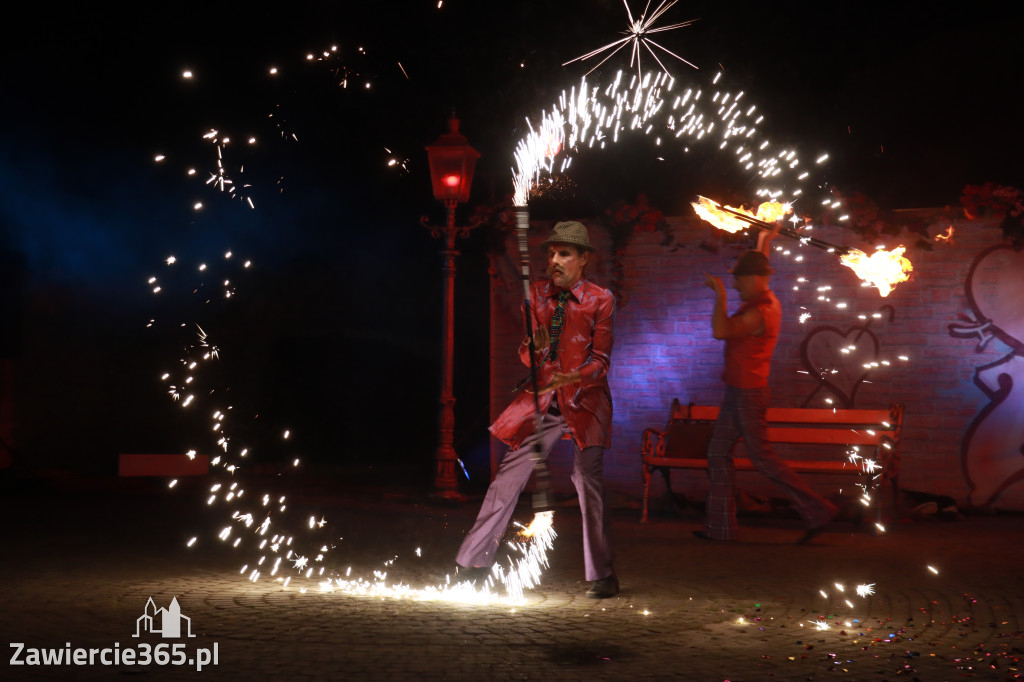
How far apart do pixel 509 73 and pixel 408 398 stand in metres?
5.79

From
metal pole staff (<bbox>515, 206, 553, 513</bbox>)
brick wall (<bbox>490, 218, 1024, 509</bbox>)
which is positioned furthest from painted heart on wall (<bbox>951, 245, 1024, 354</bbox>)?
metal pole staff (<bbox>515, 206, 553, 513</bbox>)

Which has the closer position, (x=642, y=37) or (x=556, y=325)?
(x=556, y=325)

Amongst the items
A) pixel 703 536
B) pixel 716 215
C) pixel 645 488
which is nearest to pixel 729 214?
pixel 716 215

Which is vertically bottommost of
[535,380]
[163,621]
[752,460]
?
[163,621]

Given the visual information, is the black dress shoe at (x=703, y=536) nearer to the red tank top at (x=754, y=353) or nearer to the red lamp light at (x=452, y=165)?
the red tank top at (x=754, y=353)

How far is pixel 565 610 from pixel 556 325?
1.69 metres

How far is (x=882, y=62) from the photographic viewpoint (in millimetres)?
13586

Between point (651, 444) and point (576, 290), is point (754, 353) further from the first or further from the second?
point (576, 290)

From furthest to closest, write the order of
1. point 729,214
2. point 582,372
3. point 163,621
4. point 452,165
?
point 452,165, point 729,214, point 582,372, point 163,621

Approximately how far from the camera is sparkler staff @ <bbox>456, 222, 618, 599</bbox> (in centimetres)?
636

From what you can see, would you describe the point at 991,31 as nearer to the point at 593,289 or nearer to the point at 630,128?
the point at 630,128

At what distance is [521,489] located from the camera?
6477 mm

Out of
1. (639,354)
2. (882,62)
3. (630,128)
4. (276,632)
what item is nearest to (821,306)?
(639,354)

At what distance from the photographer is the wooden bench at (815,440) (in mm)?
10039
